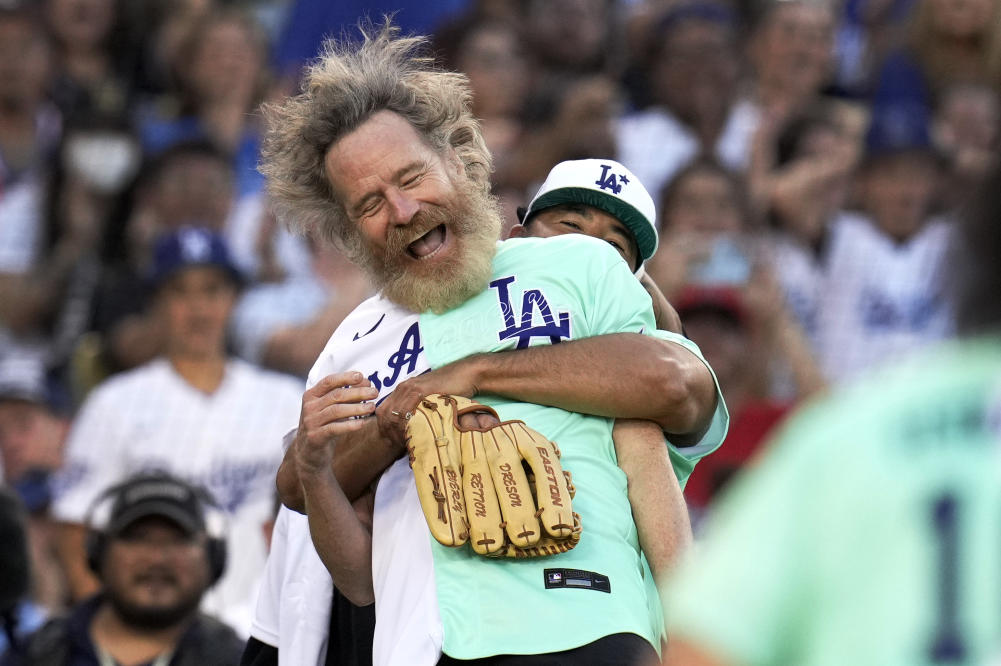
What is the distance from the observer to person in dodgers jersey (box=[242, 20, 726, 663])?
304 cm

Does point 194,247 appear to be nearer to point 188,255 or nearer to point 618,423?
point 188,255

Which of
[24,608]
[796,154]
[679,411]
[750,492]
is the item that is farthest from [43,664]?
[796,154]

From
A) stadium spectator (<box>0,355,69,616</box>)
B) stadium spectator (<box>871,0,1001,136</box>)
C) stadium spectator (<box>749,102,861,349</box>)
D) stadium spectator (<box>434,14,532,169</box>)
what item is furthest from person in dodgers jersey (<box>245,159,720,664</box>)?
stadium spectator (<box>871,0,1001,136</box>)

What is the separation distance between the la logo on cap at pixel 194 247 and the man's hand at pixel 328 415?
3.99m

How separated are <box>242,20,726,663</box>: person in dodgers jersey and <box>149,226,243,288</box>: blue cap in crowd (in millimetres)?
3352

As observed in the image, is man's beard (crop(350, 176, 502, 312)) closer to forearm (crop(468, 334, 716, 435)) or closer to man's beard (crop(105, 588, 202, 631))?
forearm (crop(468, 334, 716, 435))

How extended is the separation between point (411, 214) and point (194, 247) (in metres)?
3.79

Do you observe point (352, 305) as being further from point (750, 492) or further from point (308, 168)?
point (750, 492)

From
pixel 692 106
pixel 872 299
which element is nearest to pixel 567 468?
pixel 872 299

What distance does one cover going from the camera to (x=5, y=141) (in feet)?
27.1

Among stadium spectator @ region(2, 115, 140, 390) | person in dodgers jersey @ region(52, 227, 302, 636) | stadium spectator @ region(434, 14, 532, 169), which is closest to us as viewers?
person in dodgers jersey @ region(52, 227, 302, 636)

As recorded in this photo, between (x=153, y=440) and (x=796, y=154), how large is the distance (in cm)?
342

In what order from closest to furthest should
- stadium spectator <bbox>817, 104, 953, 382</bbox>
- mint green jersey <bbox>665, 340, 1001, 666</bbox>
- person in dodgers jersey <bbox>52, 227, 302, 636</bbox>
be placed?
mint green jersey <bbox>665, 340, 1001, 666</bbox>, person in dodgers jersey <bbox>52, 227, 302, 636</bbox>, stadium spectator <bbox>817, 104, 953, 382</bbox>

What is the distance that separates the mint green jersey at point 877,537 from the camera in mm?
1359
